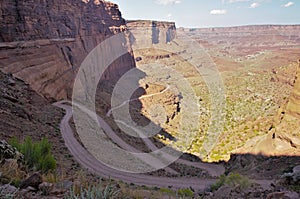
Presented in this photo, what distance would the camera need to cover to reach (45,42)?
106 feet

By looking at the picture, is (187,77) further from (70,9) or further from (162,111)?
(70,9)

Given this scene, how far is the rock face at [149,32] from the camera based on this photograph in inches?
4838

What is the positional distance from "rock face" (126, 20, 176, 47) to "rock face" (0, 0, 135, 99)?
64.5 m

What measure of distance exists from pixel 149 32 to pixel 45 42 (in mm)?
104586

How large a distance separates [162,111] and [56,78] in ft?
75.6

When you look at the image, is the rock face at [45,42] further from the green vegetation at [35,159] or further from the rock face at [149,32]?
the rock face at [149,32]

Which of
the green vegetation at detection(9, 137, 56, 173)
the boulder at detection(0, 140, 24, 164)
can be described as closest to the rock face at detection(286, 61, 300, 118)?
the green vegetation at detection(9, 137, 56, 173)

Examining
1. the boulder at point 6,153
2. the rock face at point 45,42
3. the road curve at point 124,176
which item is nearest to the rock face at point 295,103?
the road curve at point 124,176

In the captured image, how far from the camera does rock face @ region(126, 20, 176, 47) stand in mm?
122875

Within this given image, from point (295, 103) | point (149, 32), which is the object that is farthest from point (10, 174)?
point (149, 32)

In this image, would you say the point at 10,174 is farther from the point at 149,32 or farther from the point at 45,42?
the point at 149,32

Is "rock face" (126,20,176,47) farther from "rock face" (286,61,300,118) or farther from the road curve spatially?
"rock face" (286,61,300,118)

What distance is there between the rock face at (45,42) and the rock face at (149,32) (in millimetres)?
64503

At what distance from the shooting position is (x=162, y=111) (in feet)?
160
